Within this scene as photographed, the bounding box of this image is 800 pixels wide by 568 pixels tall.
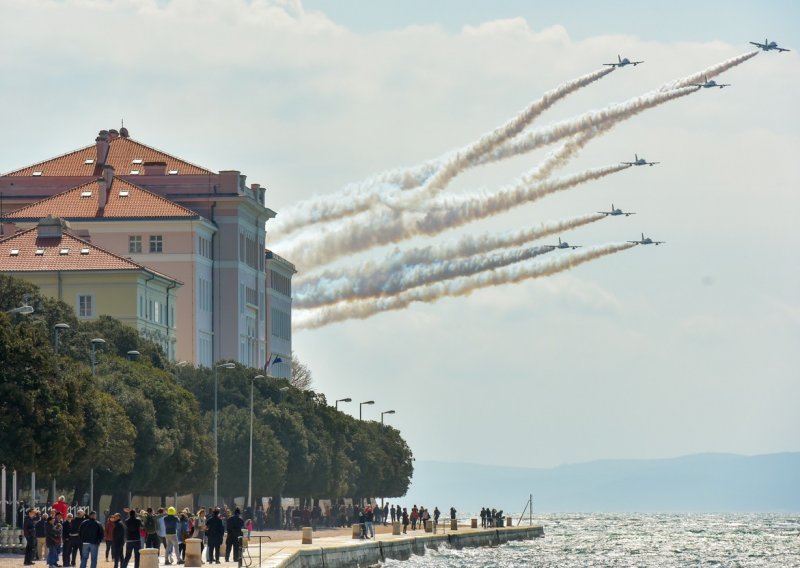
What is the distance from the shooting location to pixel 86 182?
16212 cm

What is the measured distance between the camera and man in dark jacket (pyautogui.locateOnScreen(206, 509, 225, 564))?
210 feet

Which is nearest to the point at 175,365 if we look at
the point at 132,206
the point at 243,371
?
the point at 243,371

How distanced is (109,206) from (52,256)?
18.3 m

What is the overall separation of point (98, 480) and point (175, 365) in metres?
26.1

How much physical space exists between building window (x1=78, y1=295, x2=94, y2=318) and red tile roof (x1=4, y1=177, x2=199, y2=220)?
1646 cm

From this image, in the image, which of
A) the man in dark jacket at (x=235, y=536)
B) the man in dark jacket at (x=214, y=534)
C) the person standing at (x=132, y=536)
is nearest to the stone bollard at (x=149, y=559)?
the person standing at (x=132, y=536)

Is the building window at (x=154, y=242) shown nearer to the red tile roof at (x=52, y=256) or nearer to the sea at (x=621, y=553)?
the red tile roof at (x=52, y=256)

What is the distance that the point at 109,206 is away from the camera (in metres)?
156

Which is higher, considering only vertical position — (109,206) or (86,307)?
(109,206)

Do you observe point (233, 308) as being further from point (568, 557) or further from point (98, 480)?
point (98, 480)

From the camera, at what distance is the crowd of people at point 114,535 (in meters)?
56.7

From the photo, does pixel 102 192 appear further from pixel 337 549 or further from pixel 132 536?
pixel 132 536

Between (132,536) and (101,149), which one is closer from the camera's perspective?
(132,536)

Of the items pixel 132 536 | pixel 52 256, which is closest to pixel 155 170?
pixel 52 256
